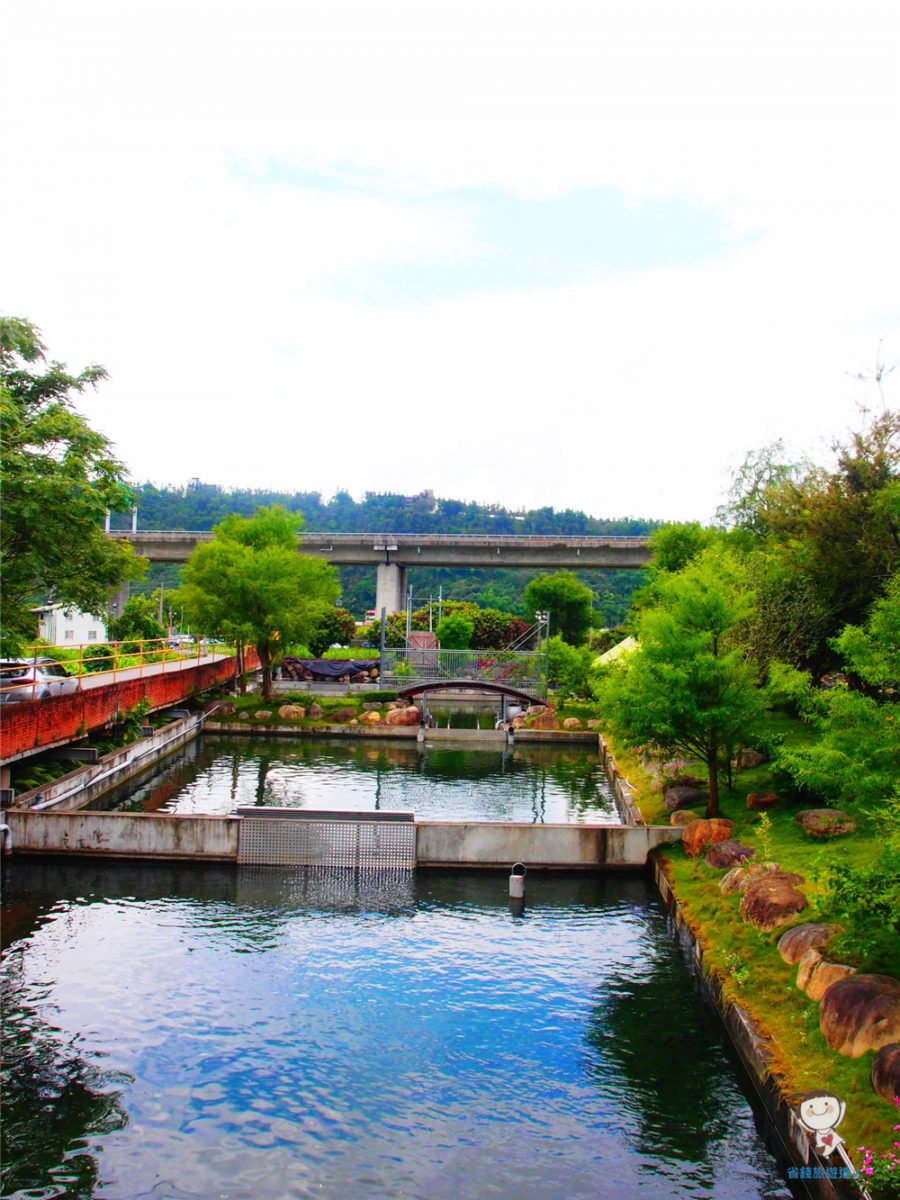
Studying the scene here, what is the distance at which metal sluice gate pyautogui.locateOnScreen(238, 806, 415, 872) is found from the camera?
23.2m

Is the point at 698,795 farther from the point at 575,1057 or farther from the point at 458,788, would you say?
the point at 575,1057

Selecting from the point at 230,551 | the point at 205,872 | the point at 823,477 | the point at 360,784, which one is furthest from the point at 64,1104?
the point at 230,551

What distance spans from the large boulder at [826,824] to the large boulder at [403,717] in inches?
1120

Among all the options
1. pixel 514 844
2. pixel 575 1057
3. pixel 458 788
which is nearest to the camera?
pixel 575 1057

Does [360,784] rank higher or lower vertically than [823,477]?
lower

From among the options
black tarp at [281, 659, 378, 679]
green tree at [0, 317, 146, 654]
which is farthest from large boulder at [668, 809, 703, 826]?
black tarp at [281, 659, 378, 679]

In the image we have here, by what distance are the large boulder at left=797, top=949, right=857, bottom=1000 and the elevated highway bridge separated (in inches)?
2668

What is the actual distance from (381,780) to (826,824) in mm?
18557

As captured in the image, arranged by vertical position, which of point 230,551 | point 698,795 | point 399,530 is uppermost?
point 399,530

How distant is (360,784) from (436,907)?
546 inches

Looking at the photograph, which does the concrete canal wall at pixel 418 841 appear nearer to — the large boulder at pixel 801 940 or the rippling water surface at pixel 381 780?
the rippling water surface at pixel 381 780

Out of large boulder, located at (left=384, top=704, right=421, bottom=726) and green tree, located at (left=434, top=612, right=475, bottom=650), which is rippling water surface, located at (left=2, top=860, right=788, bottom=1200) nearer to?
large boulder, located at (left=384, top=704, right=421, bottom=726)

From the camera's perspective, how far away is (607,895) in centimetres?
2223

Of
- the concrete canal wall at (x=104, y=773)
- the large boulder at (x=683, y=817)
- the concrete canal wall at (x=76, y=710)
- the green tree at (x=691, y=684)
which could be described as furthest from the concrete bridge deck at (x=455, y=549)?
the large boulder at (x=683, y=817)
